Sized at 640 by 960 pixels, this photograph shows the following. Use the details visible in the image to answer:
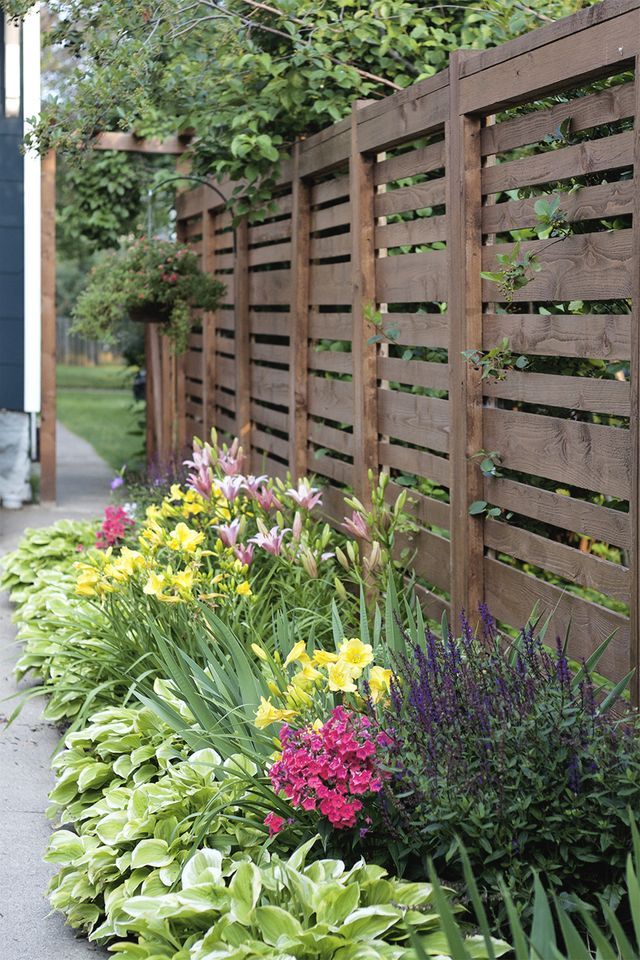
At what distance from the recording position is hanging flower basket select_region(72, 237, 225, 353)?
834cm

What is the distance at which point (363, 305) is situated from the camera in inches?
199

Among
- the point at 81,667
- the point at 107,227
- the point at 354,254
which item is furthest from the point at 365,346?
the point at 107,227

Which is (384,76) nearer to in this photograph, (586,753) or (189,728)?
(189,728)

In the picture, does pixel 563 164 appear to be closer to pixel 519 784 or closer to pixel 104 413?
pixel 519 784

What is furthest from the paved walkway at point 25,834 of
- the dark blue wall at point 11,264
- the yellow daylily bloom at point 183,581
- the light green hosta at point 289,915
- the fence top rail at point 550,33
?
the dark blue wall at point 11,264

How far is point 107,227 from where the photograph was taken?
37.8 ft

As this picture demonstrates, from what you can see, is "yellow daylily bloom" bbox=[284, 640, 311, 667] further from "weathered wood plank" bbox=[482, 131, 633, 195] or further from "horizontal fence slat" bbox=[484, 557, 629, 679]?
"weathered wood plank" bbox=[482, 131, 633, 195]

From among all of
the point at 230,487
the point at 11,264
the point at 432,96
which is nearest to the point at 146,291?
the point at 11,264

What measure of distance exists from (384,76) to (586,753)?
169 inches

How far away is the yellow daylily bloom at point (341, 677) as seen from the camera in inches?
118

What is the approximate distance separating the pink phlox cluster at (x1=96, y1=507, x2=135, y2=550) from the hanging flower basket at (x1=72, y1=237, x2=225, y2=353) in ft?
7.24

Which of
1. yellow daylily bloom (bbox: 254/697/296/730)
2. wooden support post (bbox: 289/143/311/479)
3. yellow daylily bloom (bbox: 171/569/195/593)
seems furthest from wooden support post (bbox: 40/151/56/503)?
yellow daylily bloom (bbox: 254/697/296/730)

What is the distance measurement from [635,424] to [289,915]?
136 cm

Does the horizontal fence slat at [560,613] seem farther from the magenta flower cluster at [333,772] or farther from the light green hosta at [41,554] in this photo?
the light green hosta at [41,554]
